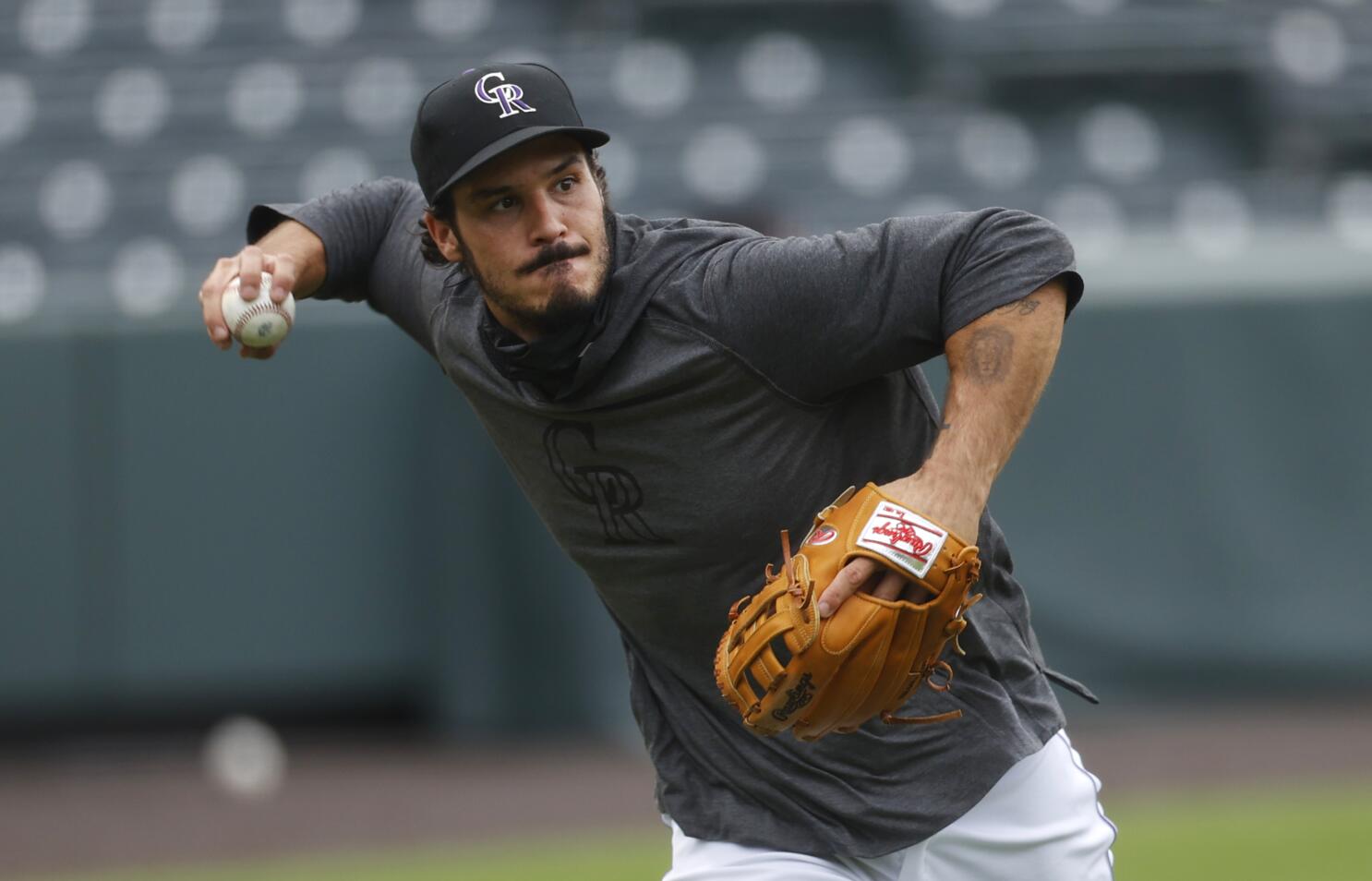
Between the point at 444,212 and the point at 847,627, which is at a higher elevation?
the point at 444,212

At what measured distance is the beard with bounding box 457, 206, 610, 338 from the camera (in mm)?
2779

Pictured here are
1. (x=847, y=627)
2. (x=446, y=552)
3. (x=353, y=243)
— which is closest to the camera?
(x=847, y=627)

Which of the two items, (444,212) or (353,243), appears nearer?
(444,212)

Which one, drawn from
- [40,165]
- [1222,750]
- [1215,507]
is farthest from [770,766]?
[40,165]

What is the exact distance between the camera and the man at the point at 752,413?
2607mm

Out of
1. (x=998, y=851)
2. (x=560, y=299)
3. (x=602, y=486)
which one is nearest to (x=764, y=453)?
(x=602, y=486)

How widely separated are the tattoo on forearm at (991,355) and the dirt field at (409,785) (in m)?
4.83

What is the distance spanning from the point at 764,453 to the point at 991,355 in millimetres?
422

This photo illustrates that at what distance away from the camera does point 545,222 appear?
9.11ft

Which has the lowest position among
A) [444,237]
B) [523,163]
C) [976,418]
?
[976,418]

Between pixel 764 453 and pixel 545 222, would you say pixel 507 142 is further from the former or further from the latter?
pixel 764 453

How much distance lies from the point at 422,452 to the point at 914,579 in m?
6.91

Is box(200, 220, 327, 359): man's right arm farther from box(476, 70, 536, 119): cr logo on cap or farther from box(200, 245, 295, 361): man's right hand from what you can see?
box(476, 70, 536, 119): cr logo on cap

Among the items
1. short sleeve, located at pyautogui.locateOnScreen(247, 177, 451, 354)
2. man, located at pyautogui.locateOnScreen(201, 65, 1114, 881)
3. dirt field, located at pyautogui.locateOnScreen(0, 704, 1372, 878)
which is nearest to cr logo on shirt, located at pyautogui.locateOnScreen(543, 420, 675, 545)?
man, located at pyautogui.locateOnScreen(201, 65, 1114, 881)
